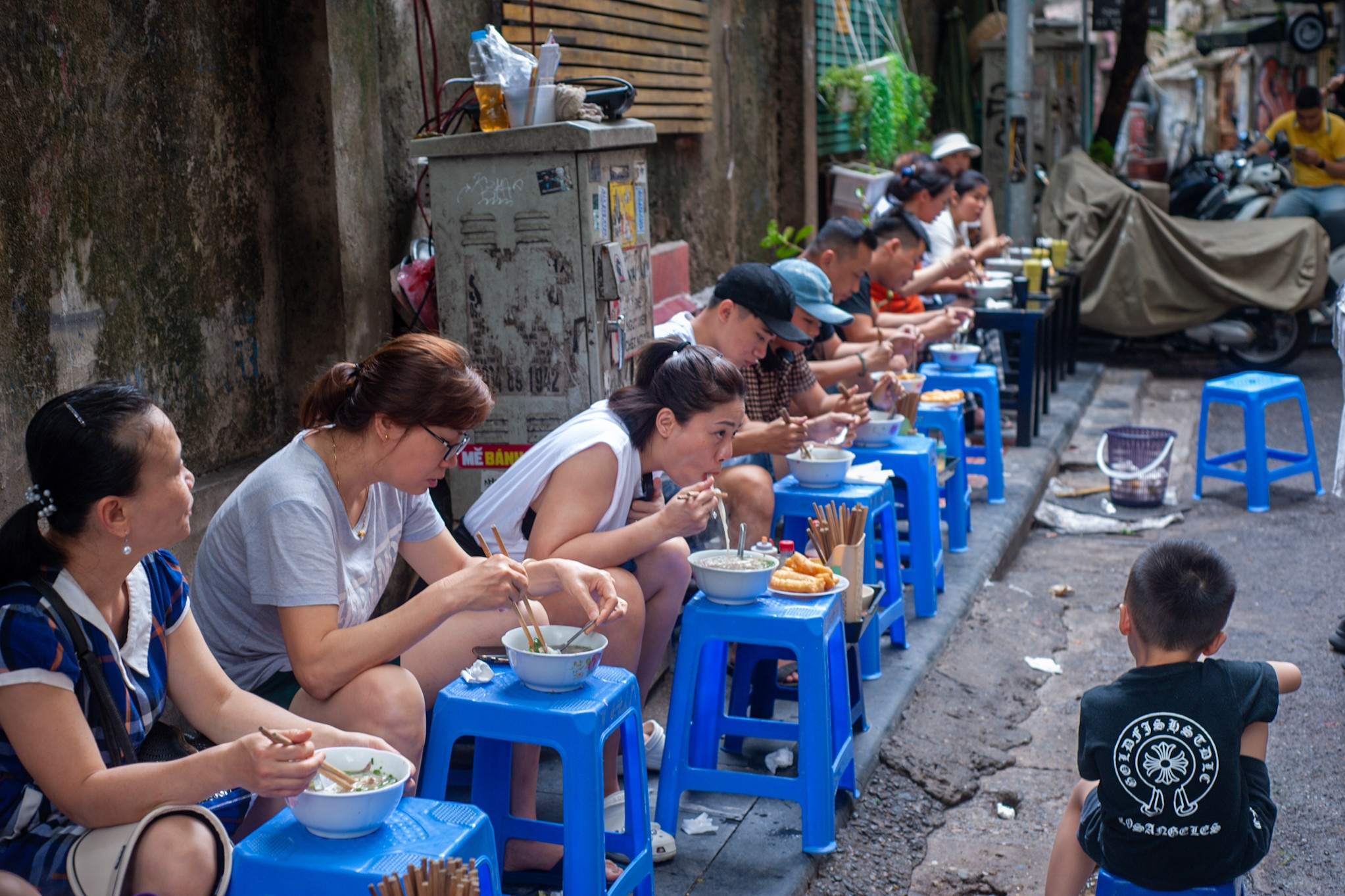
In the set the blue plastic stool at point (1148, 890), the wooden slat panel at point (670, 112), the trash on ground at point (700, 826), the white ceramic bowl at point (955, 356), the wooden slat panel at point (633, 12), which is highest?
the wooden slat panel at point (633, 12)

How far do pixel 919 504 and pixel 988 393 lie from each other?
1.81m

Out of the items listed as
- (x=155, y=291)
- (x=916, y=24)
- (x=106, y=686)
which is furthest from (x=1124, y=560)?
(x=916, y=24)

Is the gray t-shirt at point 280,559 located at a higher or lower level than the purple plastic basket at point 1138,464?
higher

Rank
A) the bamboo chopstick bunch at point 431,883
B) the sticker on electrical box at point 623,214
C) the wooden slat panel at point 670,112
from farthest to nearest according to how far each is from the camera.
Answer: the wooden slat panel at point 670,112 → the sticker on electrical box at point 623,214 → the bamboo chopstick bunch at point 431,883

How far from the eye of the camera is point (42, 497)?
2062 mm

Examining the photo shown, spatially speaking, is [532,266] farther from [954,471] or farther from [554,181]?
[954,471]

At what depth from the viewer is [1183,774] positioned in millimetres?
2553

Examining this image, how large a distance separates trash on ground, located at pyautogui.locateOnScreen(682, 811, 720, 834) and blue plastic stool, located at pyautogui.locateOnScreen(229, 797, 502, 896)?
129 centimetres

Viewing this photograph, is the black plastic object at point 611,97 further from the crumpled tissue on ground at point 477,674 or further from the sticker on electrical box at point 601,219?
the crumpled tissue on ground at point 477,674

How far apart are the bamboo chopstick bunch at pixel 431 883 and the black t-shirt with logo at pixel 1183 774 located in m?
1.42

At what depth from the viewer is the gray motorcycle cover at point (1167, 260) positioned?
10047 millimetres

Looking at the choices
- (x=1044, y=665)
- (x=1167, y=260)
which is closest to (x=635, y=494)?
(x=1044, y=665)

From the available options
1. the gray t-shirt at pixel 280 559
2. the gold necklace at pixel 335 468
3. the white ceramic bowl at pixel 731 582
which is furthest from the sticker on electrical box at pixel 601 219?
the gold necklace at pixel 335 468

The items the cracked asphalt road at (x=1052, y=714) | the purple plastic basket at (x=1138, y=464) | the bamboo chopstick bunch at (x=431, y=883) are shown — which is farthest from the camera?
the purple plastic basket at (x=1138, y=464)
